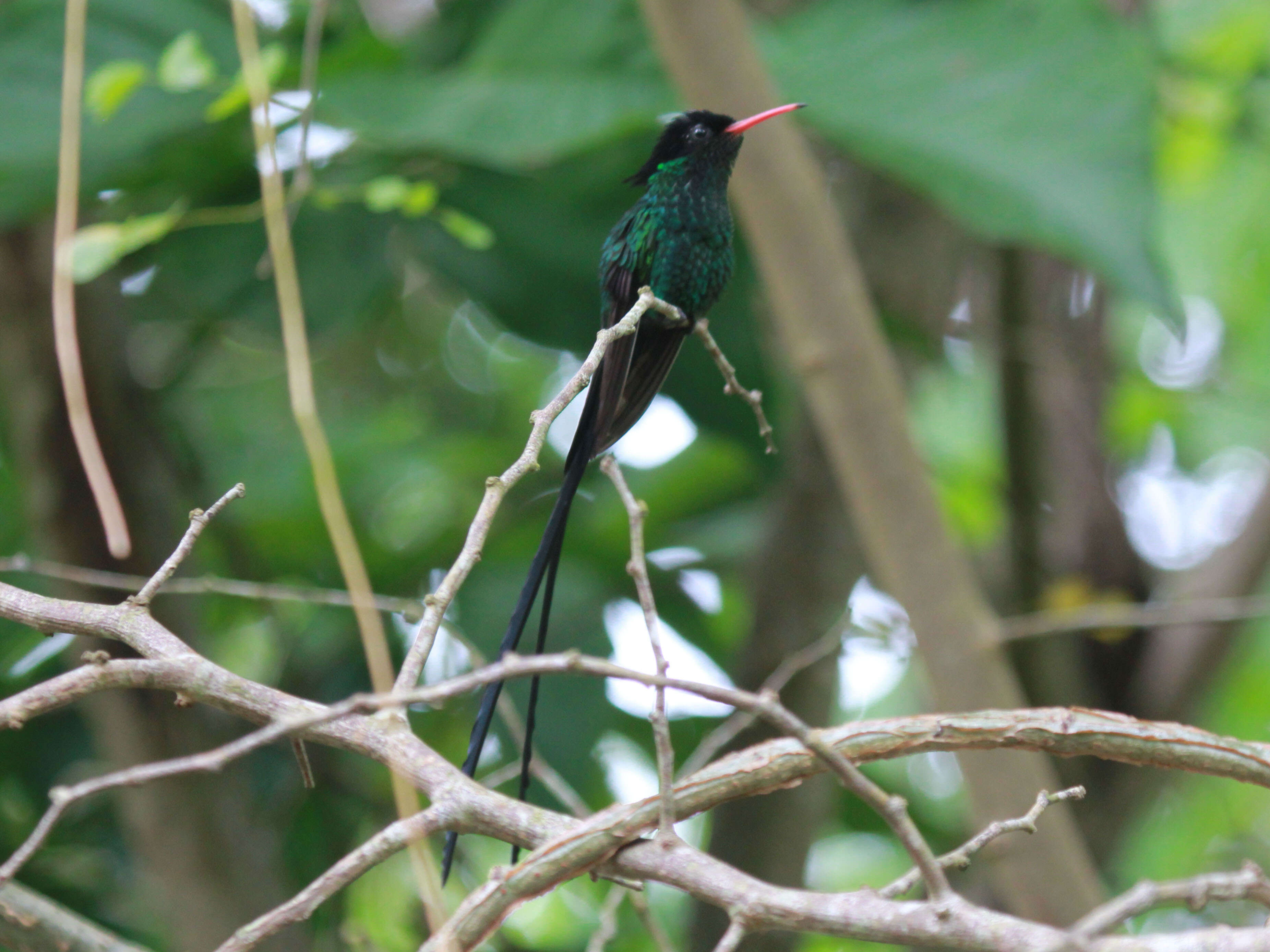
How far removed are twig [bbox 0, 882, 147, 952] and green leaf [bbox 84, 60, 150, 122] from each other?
3.88ft

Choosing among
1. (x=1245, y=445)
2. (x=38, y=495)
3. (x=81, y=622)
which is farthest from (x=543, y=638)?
(x=1245, y=445)

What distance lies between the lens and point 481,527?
3.32ft

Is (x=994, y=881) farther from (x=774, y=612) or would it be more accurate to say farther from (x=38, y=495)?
(x=38, y=495)

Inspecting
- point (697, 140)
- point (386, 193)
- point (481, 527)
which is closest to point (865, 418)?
point (697, 140)

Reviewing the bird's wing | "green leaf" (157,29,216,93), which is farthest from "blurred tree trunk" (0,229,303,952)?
the bird's wing

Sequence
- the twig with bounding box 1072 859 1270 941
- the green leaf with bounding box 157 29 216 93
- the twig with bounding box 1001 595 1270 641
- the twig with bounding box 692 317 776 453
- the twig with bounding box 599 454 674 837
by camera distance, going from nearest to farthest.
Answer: the twig with bounding box 1072 859 1270 941 → the twig with bounding box 599 454 674 837 → the twig with bounding box 692 317 776 453 → the green leaf with bounding box 157 29 216 93 → the twig with bounding box 1001 595 1270 641

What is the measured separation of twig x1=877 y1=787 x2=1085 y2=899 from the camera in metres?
1.02

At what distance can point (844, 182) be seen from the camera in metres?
3.06

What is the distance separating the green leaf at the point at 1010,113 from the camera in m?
1.88

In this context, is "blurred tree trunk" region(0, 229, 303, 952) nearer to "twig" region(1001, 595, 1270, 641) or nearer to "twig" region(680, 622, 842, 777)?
"twig" region(680, 622, 842, 777)

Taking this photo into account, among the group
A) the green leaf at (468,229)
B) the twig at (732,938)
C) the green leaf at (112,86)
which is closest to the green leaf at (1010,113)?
the green leaf at (468,229)

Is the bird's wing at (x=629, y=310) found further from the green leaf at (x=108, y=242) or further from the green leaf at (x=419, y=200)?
the green leaf at (x=108, y=242)

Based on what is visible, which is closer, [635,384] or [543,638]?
[543,638]

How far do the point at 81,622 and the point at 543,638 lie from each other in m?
0.53
